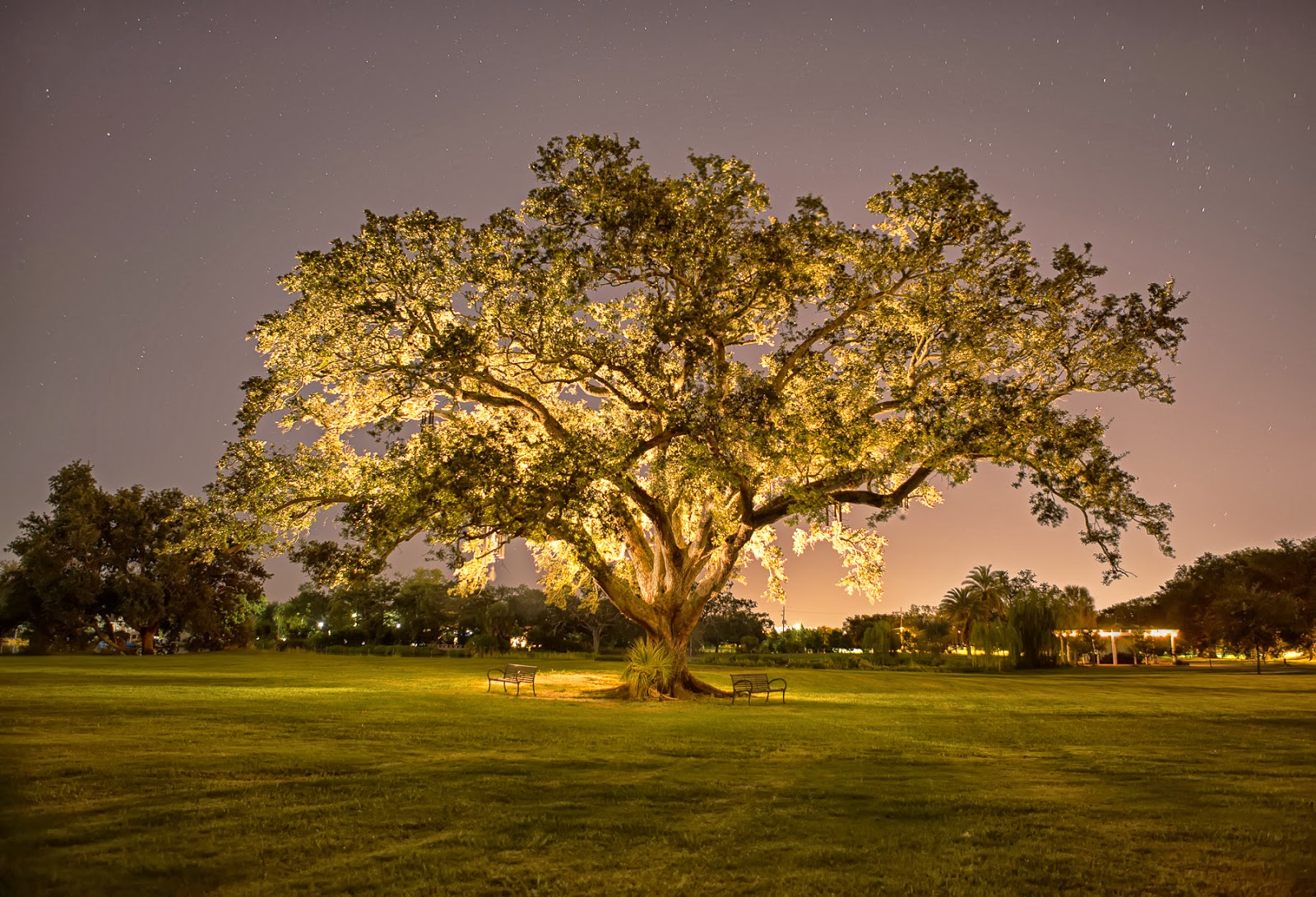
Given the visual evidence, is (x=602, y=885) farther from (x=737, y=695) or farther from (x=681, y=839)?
(x=737, y=695)

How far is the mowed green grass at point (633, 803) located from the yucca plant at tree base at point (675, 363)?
6.51 m

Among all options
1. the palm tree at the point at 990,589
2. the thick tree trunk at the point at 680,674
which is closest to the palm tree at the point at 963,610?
the palm tree at the point at 990,589

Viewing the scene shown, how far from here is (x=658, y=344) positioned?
26.2 m

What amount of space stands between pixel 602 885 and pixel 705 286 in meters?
20.6

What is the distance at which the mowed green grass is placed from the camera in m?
7.41

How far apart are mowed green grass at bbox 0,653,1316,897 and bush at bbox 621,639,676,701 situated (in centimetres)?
739

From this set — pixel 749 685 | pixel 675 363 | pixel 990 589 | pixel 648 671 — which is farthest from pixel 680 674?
pixel 990 589

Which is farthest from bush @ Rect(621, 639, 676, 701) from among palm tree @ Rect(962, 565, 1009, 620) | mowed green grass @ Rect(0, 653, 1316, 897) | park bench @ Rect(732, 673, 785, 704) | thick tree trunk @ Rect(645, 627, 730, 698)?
palm tree @ Rect(962, 565, 1009, 620)

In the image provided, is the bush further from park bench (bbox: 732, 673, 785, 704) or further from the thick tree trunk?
park bench (bbox: 732, 673, 785, 704)

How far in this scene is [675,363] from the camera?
2797 cm

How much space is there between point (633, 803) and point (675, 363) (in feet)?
62.0

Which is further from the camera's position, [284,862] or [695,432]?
[695,432]

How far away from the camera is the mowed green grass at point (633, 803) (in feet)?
24.3

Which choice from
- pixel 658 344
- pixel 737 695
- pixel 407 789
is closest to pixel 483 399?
pixel 658 344
